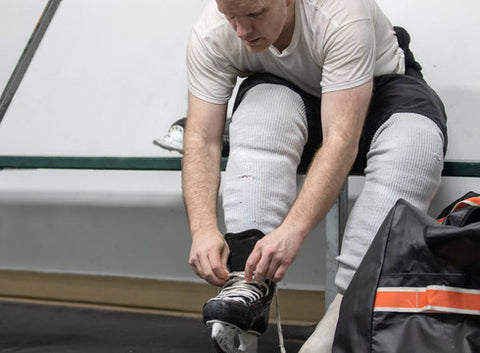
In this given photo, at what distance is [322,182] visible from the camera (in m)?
0.88

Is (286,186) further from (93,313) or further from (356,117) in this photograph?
(93,313)

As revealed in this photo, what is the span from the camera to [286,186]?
0.89 metres

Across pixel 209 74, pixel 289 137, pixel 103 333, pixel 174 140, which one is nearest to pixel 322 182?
pixel 289 137

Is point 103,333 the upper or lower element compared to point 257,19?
lower

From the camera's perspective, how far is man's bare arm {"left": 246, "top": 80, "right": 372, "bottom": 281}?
31.6 inches

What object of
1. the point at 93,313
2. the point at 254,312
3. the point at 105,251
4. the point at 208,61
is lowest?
the point at 93,313

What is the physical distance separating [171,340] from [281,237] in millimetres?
682

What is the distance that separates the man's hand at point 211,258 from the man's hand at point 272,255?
42 millimetres

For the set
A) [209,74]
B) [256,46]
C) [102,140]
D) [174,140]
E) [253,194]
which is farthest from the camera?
[102,140]

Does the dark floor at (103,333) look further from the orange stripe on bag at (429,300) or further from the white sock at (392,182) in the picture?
the orange stripe on bag at (429,300)

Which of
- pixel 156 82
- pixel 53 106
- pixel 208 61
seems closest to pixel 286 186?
pixel 208 61

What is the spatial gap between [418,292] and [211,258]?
0.96 feet

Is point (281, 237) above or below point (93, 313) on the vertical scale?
above

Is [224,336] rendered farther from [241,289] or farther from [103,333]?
[103,333]
